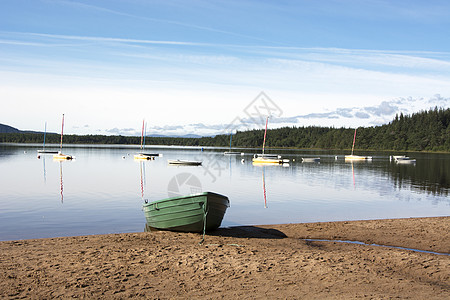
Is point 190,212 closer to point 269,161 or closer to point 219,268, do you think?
point 219,268

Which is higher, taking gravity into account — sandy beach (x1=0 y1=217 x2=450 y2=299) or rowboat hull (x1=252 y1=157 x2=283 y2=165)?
rowboat hull (x1=252 y1=157 x2=283 y2=165)

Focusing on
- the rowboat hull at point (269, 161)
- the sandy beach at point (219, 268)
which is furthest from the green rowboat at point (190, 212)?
the rowboat hull at point (269, 161)

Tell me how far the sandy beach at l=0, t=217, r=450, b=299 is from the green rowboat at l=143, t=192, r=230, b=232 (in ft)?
1.55

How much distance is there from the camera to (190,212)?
15.8 m

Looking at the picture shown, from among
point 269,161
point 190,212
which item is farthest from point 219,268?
point 269,161

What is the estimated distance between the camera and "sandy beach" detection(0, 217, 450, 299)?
31.1 feet

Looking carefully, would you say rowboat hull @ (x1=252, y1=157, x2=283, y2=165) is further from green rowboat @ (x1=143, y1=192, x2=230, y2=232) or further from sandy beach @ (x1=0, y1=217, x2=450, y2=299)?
green rowboat @ (x1=143, y1=192, x2=230, y2=232)

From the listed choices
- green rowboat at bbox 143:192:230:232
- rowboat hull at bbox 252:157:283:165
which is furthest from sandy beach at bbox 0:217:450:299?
rowboat hull at bbox 252:157:283:165

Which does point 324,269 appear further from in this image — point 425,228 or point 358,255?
point 425,228

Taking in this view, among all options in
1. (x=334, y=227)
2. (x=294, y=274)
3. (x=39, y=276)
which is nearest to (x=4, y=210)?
(x=39, y=276)

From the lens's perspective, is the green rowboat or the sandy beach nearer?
the sandy beach

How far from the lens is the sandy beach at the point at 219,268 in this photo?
9.48 meters

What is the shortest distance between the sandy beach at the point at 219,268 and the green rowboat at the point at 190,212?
473 millimetres

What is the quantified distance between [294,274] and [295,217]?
13.4m
